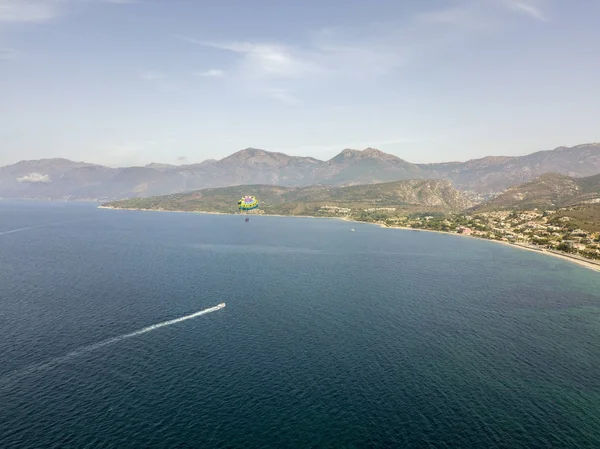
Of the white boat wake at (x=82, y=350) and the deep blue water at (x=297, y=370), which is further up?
the white boat wake at (x=82, y=350)

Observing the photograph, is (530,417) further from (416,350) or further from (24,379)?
(24,379)

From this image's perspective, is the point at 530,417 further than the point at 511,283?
No

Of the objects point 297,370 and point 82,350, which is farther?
point 82,350

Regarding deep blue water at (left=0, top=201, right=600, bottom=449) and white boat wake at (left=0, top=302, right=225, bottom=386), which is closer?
deep blue water at (left=0, top=201, right=600, bottom=449)

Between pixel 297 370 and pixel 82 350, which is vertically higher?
pixel 82 350

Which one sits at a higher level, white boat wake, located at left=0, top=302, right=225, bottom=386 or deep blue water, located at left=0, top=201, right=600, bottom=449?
white boat wake, located at left=0, top=302, right=225, bottom=386

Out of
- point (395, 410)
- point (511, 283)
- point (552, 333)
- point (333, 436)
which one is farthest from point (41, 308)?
point (511, 283)

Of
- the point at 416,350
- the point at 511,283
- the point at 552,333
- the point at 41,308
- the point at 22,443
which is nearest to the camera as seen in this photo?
the point at 22,443

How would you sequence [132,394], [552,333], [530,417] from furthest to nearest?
1. [552,333]
2. [132,394]
3. [530,417]

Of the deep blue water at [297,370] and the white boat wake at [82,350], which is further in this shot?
the white boat wake at [82,350]

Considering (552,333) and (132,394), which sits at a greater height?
(132,394)
